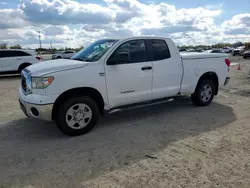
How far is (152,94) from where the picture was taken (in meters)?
5.44

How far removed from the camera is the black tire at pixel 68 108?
438 centimetres

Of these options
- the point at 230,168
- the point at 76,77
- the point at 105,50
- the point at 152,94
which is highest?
the point at 105,50

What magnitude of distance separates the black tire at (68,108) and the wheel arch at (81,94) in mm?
100

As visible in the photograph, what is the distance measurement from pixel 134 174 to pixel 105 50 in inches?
103

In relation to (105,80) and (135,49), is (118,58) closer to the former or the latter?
(105,80)

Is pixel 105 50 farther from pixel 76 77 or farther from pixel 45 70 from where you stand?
pixel 45 70

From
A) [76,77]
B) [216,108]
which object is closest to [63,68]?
[76,77]

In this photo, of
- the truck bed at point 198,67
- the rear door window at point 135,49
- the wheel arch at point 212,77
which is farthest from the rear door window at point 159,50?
the wheel arch at point 212,77

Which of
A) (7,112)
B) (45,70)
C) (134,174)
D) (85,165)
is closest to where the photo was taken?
(134,174)

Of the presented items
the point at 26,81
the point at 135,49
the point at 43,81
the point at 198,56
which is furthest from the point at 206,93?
the point at 26,81

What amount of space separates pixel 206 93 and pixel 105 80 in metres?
3.16

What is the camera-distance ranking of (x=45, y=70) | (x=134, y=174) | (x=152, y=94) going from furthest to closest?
(x=152, y=94), (x=45, y=70), (x=134, y=174)

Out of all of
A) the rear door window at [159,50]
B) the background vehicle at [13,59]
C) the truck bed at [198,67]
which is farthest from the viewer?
the background vehicle at [13,59]

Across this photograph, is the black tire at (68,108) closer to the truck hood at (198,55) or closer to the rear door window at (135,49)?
the rear door window at (135,49)
